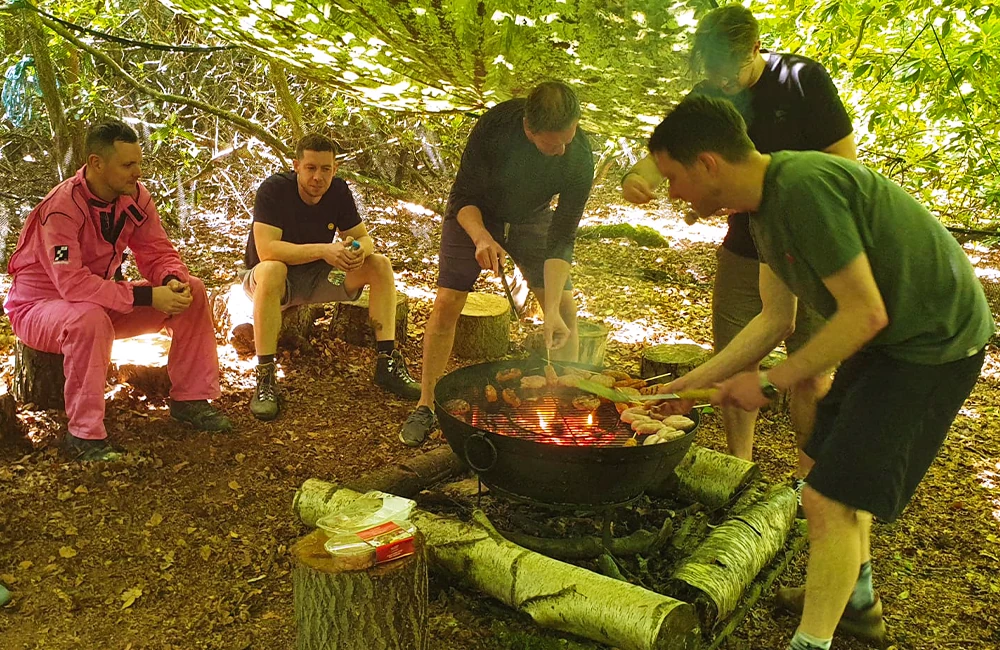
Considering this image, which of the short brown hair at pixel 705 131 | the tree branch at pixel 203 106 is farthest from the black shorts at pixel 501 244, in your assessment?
the tree branch at pixel 203 106

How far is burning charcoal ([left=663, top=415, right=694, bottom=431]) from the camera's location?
108 inches

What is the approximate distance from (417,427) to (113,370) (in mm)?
1918

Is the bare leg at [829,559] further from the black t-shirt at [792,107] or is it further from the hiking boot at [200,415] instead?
the hiking boot at [200,415]

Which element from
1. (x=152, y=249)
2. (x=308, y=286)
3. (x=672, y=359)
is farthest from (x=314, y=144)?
(x=672, y=359)

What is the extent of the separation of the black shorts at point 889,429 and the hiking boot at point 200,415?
3.15 metres

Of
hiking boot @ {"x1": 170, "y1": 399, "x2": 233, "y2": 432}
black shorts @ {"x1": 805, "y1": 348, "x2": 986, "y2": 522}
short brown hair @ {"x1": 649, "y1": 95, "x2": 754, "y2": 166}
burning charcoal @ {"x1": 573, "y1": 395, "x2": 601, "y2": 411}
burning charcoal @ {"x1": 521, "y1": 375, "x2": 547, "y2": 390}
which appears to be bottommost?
hiking boot @ {"x1": 170, "y1": 399, "x2": 233, "y2": 432}

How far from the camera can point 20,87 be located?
543 cm

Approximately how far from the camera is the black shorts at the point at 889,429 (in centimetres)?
198

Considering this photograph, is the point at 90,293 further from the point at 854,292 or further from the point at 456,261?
the point at 854,292

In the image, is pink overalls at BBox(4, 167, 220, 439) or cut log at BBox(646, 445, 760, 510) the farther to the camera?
pink overalls at BBox(4, 167, 220, 439)

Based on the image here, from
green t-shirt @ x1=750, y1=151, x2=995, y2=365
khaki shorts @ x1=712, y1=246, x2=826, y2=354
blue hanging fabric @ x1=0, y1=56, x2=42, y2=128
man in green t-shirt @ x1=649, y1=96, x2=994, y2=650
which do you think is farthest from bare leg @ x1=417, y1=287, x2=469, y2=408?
blue hanging fabric @ x1=0, y1=56, x2=42, y2=128

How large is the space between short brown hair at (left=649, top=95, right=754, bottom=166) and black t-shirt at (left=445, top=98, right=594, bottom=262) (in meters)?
1.77

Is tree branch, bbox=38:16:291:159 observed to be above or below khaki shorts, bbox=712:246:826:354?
above

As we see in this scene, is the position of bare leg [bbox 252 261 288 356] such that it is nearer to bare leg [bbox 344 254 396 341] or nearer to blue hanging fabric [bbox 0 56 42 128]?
bare leg [bbox 344 254 396 341]
